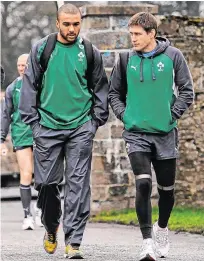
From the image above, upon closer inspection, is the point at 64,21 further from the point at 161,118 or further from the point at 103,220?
the point at 103,220

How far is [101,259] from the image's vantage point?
8.92 m

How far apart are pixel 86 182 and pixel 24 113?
72 centimetres

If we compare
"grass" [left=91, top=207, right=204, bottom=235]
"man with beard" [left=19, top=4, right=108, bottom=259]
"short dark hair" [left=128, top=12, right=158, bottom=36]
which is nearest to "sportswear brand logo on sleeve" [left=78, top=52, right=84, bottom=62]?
"man with beard" [left=19, top=4, right=108, bottom=259]

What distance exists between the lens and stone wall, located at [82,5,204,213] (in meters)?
14.4

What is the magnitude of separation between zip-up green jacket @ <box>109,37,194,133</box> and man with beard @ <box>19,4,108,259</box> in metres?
0.26

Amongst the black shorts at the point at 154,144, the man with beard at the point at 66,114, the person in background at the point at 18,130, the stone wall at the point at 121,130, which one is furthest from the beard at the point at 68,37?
the stone wall at the point at 121,130

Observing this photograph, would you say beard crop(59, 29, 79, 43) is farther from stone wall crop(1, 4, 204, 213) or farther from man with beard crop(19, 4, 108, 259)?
stone wall crop(1, 4, 204, 213)

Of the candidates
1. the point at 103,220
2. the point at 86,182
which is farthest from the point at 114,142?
the point at 86,182

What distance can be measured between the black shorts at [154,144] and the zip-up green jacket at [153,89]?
0.05 metres

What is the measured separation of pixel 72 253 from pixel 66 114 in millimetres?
1055

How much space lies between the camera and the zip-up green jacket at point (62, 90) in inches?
357

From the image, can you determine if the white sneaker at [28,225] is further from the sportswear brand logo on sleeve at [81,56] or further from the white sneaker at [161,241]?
the sportswear brand logo on sleeve at [81,56]

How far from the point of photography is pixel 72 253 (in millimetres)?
8953

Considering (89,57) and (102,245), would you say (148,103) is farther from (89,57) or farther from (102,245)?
(102,245)
